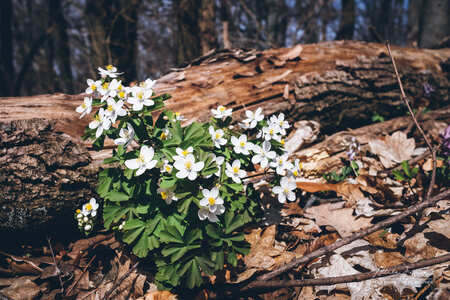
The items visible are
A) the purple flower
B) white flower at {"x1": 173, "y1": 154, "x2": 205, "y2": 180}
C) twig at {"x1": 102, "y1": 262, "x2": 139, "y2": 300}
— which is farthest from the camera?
the purple flower

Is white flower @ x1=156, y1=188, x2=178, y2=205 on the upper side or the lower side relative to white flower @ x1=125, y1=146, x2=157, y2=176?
lower

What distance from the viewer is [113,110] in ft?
4.25

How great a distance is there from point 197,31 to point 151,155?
4213 mm

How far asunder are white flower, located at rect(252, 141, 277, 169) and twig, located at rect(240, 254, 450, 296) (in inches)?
23.4

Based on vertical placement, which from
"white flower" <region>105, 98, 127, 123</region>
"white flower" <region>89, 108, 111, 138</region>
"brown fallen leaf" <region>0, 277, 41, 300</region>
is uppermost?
"white flower" <region>105, 98, 127, 123</region>

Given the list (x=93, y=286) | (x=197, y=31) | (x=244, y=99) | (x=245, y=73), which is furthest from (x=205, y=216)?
(x=197, y=31)

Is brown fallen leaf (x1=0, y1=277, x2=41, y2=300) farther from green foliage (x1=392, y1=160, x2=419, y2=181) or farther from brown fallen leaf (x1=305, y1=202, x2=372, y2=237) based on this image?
green foliage (x1=392, y1=160, x2=419, y2=181)

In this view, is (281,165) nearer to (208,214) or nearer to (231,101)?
(208,214)

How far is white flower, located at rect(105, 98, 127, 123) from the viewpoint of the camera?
4.09ft

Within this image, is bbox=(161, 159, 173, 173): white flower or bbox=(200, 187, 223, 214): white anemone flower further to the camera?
bbox=(161, 159, 173, 173): white flower

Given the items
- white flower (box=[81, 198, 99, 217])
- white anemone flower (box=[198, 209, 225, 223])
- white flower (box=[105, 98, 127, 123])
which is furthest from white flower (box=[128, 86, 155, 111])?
white flower (box=[81, 198, 99, 217])

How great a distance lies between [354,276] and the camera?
1.24 metres

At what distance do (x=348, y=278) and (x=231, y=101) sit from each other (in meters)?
1.71

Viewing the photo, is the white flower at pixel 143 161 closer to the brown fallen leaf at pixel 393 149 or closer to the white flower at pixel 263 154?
the white flower at pixel 263 154
